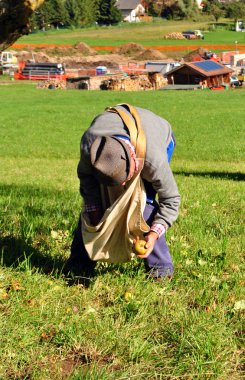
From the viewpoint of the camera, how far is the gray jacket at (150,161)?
329 cm

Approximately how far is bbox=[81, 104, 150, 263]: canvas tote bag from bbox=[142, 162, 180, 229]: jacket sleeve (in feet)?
0.27

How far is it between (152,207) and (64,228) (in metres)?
1.54

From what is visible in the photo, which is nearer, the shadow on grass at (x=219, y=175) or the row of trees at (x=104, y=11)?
the shadow on grass at (x=219, y=175)

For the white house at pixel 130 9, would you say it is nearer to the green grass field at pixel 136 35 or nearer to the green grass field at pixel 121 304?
the green grass field at pixel 136 35

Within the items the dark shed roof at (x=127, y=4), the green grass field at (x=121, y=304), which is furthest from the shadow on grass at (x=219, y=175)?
the dark shed roof at (x=127, y=4)

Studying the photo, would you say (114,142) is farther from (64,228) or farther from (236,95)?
(236,95)

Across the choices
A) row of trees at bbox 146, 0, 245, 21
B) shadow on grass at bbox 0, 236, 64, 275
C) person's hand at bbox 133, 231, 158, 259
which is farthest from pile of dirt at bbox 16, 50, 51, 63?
person's hand at bbox 133, 231, 158, 259

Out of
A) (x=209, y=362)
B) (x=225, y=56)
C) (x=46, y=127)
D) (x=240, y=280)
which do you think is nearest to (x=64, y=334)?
(x=209, y=362)

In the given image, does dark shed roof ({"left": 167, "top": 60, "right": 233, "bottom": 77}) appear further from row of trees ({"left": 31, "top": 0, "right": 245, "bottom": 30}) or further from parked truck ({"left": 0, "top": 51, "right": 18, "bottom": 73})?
row of trees ({"left": 31, "top": 0, "right": 245, "bottom": 30})

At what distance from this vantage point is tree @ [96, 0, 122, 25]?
340ft

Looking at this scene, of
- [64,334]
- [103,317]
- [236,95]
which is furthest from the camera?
[236,95]

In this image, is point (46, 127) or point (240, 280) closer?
point (240, 280)

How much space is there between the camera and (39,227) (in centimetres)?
501

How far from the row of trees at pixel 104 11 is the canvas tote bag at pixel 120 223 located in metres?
75.2
